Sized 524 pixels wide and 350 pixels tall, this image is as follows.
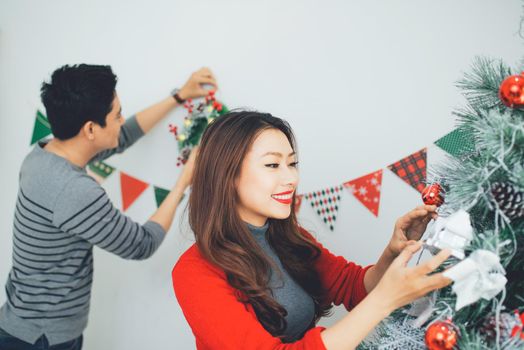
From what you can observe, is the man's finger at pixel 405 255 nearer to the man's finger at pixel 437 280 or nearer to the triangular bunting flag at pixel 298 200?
the man's finger at pixel 437 280

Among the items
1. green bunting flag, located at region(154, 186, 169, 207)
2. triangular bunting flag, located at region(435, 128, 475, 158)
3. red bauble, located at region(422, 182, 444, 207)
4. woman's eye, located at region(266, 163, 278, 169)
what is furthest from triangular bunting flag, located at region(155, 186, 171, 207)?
red bauble, located at region(422, 182, 444, 207)

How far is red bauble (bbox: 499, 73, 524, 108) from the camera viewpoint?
2.21ft

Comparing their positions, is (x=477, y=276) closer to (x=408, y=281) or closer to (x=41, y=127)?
(x=408, y=281)

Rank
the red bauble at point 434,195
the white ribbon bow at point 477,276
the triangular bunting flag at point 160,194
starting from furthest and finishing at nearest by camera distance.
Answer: the triangular bunting flag at point 160,194 → the red bauble at point 434,195 → the white ribbon bow at point 477,276

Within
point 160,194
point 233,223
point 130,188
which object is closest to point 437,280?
point 233,223

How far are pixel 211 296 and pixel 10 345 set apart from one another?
0.89 meters

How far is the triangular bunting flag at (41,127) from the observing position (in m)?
2.01

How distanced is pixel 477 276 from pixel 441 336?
104 mm

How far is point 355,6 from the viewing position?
148cm

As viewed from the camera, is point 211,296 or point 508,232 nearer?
point 508,232

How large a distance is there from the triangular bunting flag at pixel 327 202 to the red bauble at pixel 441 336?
2.99 ft

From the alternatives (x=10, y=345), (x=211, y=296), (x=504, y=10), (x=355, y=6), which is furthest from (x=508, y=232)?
(x=10, y=345)

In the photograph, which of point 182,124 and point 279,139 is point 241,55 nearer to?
point 182,124

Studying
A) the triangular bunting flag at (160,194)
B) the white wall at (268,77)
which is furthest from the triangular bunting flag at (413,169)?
the triangular bunting flag at (160,194)
